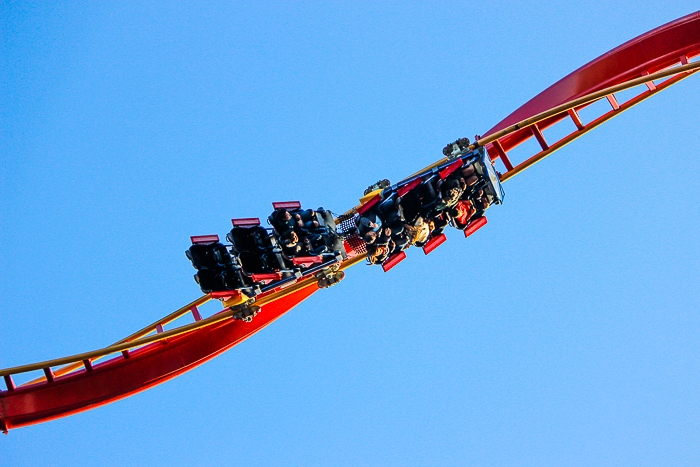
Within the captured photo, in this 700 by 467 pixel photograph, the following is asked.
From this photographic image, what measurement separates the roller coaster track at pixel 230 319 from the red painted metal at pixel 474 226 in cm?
100

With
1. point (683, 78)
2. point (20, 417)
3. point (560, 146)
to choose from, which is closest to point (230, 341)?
point (20, 417)

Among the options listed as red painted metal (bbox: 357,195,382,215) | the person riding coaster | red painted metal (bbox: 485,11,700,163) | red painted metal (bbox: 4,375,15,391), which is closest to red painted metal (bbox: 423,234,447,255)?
the person riding coaster

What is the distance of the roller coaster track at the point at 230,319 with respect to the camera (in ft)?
38.7

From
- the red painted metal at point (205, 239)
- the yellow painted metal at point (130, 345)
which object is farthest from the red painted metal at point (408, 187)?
the red painted metal at point (205, 239)

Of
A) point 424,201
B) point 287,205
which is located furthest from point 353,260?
point 287,205

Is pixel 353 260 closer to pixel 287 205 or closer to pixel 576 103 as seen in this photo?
pixel 287 205

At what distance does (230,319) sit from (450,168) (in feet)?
17.3

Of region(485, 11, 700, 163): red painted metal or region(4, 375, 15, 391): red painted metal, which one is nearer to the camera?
region(4, 375, 15, 391): red painted metal

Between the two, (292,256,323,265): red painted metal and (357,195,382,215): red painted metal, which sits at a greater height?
(357,195,382,215): red painted metal

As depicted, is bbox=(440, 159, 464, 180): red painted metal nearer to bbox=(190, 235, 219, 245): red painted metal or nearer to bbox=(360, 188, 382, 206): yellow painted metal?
bbox=(360, 188, 382, 206): yellow painted metal

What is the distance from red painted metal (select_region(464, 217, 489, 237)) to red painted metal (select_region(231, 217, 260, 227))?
399cm

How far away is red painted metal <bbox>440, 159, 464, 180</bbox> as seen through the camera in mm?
11211

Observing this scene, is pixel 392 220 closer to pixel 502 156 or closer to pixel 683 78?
pixel 502 156

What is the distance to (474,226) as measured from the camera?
1209cm
